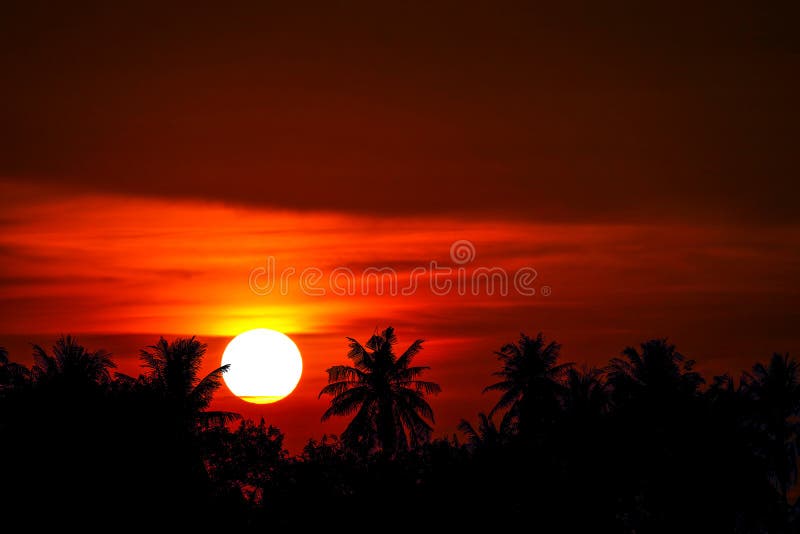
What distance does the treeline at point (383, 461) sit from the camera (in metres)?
32.1

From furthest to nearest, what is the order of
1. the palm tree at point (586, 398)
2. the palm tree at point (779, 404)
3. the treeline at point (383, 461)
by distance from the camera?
the palm tree at point (779, 404) → the palm tree at point (586, 398) → the treeline at point (383, 461)

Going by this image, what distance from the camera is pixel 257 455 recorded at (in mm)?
42906

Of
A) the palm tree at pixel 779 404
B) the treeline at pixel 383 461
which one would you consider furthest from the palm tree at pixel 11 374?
the palm tree at pixel 779 404

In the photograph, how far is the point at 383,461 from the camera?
124ft

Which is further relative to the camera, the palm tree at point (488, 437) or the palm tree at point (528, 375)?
the palm tree at point (528, 375)

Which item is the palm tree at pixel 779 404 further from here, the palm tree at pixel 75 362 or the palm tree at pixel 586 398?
the palm tree at pixel 75 362

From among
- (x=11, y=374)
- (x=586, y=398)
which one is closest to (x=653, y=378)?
(x=586, y=398)

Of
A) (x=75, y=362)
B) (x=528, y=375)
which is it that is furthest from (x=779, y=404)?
(x=75, y=362)

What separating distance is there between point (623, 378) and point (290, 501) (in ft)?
85.1

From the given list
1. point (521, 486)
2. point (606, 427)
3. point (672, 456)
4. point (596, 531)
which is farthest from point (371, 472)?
point (672, 456)

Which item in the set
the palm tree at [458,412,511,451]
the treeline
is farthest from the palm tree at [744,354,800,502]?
the palm tree at [458,412,511,451]

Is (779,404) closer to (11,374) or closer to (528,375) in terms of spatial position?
(528,375)

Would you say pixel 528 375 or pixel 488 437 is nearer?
pixel 488 437

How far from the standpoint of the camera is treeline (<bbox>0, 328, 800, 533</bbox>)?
105 feet
